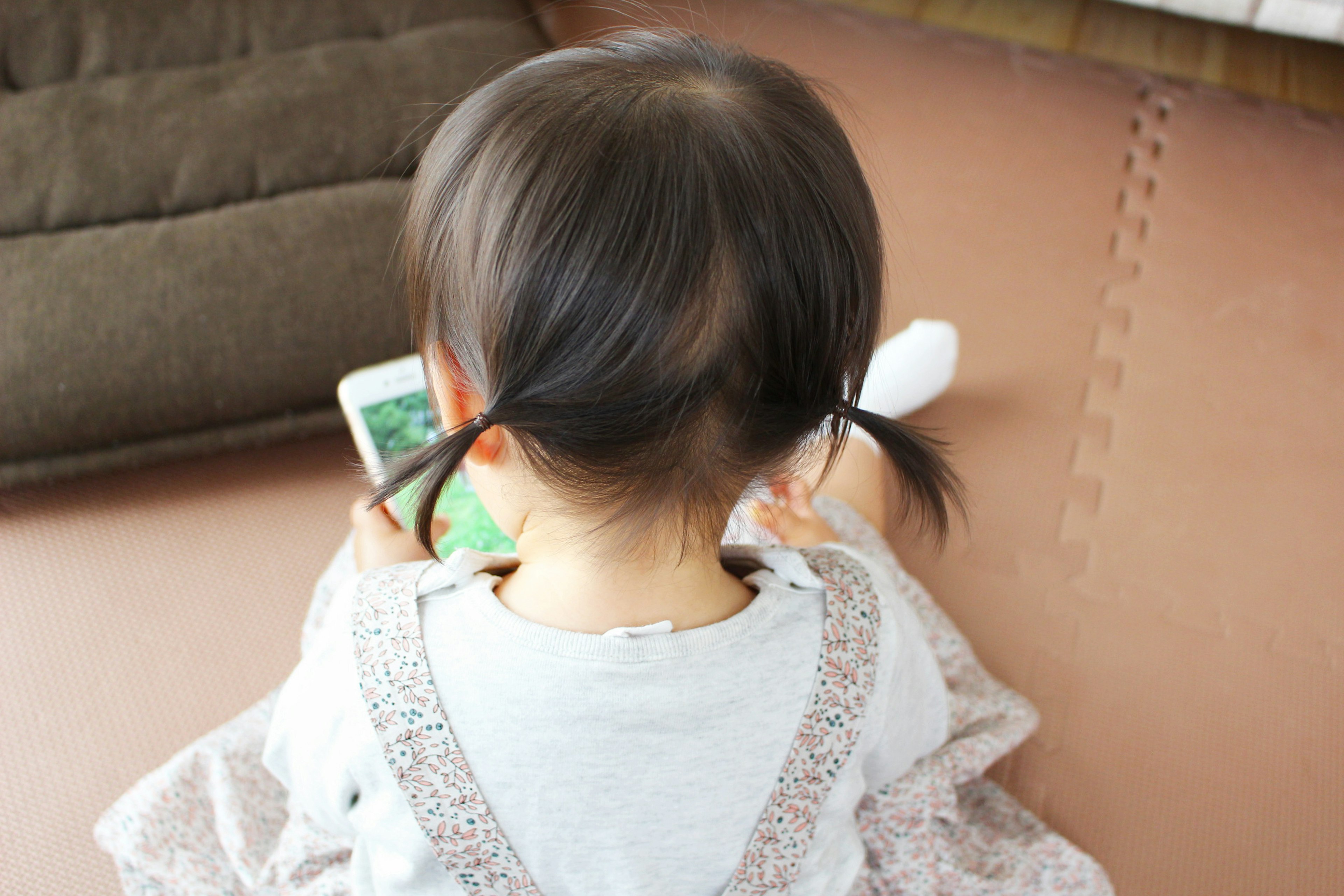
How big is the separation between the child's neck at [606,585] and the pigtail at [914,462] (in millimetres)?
107

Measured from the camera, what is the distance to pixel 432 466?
0.47m

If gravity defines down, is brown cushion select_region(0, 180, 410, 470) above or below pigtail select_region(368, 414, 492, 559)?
below

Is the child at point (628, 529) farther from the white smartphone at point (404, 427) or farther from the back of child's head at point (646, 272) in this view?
the white smartphone at point (404, 427)

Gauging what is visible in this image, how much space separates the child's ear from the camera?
49 centimetres

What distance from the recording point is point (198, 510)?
3.59 feet

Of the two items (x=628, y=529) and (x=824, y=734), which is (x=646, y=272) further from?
(x=824, y=734)

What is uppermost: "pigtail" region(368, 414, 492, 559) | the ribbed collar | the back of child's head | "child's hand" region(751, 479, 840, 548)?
the back of child's head

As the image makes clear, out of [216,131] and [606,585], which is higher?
[216,131]

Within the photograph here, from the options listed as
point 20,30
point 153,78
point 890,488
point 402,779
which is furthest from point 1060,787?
point 20,30

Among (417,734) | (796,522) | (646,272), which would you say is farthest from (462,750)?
(796,522)

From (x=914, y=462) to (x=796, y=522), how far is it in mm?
355

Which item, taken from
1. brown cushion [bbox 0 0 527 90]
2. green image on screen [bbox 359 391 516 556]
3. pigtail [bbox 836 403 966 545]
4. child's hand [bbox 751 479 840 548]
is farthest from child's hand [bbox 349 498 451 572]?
brown cushion [bbox 0 0 527 90]

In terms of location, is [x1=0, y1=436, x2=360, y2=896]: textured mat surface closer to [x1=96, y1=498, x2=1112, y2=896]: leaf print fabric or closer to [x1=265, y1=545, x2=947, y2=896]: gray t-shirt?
[x1=96, y1=498, x2=1112, y2=896]: leaf print fabric

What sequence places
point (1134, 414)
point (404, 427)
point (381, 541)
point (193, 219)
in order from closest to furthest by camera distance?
1. point (381, 541)
2. point (404, 427)
3. point (193, 219)
4. point (1134, 414)
